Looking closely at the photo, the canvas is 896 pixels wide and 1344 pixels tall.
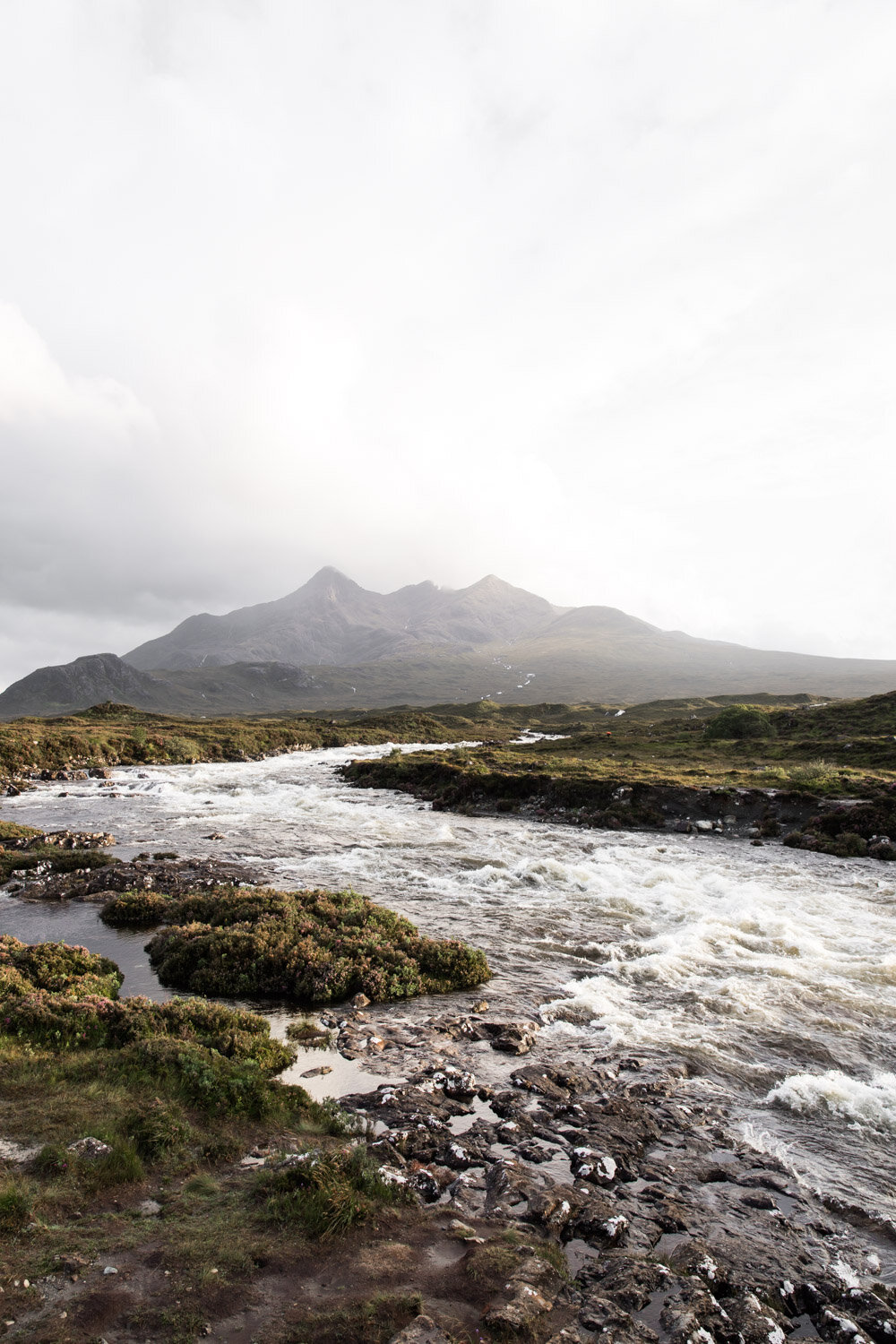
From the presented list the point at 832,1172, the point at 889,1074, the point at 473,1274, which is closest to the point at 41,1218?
the point at 473,1274

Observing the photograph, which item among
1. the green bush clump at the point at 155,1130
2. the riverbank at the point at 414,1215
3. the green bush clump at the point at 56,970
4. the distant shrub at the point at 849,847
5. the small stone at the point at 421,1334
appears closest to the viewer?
the small stone at the point at 421,1334

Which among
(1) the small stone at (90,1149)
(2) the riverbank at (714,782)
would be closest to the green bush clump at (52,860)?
(1) the small stone at (90,1149)

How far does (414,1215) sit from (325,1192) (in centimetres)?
116

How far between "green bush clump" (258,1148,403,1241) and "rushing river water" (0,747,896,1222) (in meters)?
5.99

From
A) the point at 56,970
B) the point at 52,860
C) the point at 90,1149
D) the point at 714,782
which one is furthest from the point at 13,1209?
the point at 714,782

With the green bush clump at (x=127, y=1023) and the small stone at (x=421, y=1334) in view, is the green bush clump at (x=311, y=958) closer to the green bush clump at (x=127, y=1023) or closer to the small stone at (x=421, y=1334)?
the green bush clump at (x=127, y=1023)

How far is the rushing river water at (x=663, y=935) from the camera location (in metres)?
10.4

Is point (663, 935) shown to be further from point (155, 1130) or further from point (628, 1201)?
point (155, 1130)

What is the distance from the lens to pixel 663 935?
1800 centimetres

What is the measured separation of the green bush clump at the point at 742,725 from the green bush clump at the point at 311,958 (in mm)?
59340

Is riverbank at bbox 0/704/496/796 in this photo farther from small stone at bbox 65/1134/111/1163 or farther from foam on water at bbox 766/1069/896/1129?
foam on water at bbox 766/1069/896/1129

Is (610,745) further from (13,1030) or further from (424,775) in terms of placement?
(13,1030)

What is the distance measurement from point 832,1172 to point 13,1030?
1409cm

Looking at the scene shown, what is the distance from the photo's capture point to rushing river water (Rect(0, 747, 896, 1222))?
411 inches
